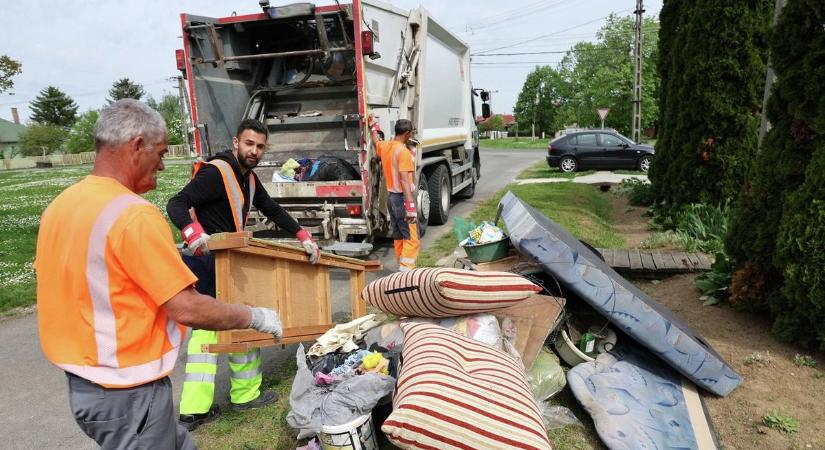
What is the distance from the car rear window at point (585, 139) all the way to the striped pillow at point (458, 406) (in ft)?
51.6

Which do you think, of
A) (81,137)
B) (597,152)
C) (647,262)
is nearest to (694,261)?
(647,262)

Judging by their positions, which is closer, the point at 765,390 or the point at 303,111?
the point at 765,390

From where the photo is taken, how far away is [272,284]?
9.71ft

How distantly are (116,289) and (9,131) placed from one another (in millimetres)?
77949

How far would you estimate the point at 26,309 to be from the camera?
5.50 meters

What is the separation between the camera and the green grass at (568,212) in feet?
22.9

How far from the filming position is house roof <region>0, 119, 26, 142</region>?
61.4m

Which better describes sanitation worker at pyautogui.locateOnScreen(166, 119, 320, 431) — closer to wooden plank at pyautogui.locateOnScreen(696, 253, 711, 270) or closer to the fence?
wooden plank at pyautogui.locateOnScreen(696, 253, 711, 270)

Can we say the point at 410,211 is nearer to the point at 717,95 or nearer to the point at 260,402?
the point at 260,402

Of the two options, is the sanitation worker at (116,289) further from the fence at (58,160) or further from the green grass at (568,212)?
the fence at (58,160)

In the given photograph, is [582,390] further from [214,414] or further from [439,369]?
[214,414]

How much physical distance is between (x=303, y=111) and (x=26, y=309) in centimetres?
395

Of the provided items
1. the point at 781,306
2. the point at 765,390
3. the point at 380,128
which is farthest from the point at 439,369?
the point at 380,128

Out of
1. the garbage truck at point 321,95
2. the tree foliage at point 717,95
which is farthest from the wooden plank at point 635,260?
the garbage truck at point 321,95
